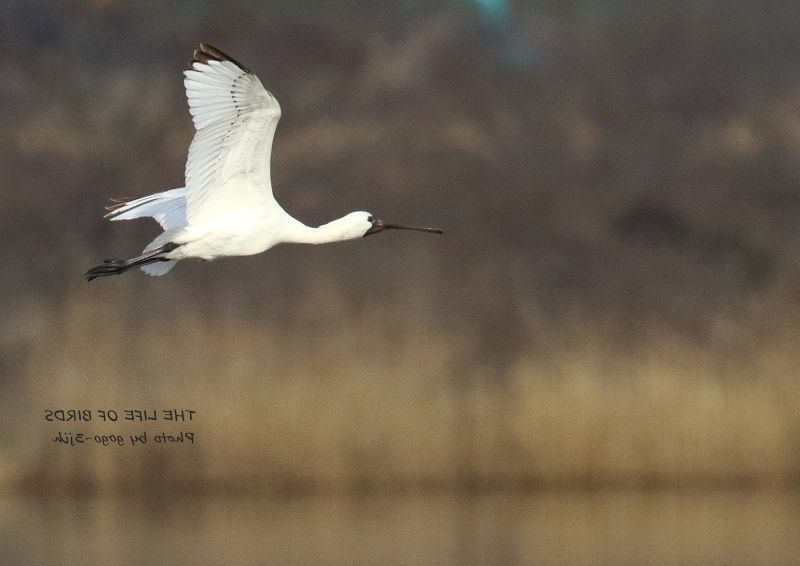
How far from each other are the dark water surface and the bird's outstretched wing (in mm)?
3909

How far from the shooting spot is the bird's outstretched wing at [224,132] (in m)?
12.1

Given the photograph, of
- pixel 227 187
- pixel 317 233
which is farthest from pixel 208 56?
pixel 317 233

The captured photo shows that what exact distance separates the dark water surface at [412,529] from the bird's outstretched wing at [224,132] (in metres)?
3.91

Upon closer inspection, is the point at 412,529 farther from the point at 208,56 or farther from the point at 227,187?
the point at 208,56

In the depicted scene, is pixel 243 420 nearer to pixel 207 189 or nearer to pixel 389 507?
pixel 389 507

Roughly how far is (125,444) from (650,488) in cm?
491

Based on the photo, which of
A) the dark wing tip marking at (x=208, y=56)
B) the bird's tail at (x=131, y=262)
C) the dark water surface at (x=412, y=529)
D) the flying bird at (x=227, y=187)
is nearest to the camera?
the dark wing tip marking at (x=208, y=56)

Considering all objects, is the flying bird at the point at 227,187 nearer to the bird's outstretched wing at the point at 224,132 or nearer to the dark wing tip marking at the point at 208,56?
the bird's outstretched wing at the point at 224,132

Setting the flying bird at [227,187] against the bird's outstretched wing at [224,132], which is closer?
the bird's outstretched wing at [224,132]

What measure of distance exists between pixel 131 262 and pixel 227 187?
2.52ft

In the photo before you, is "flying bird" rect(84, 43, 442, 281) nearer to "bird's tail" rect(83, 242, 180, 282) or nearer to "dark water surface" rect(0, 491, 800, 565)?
"bird's tail" rect(83, 242, 180, 282)

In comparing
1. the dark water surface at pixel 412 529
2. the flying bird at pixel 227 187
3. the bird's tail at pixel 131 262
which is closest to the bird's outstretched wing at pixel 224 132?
the flying bird at pixel 227 187

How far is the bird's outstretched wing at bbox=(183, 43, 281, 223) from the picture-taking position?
39.6ft

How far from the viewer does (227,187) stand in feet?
42.1
